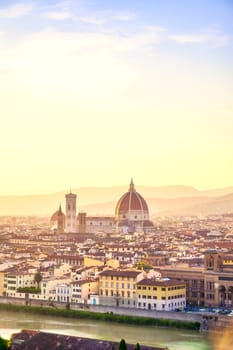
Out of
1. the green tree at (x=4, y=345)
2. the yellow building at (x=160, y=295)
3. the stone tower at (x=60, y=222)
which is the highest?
the stone tower at (x=60, y=222)

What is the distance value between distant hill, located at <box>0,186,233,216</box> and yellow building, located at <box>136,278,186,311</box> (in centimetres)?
1396

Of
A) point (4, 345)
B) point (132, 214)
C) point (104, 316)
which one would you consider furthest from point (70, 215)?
point (4, 345)

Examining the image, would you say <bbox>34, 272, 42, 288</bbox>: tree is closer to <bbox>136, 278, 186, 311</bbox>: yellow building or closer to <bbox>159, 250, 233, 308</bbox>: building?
<bbox>159, 250, 233, 308</bbox>: building

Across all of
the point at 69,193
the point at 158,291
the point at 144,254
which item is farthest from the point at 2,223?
the point at 158,291

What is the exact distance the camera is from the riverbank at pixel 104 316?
771cm

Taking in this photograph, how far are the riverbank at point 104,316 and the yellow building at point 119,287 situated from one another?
1.20 feet

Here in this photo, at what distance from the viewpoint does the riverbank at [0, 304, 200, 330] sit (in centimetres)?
771

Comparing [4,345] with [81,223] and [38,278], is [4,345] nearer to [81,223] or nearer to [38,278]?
[38,278]

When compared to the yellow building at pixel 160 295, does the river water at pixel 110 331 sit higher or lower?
lower

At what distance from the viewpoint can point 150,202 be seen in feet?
138

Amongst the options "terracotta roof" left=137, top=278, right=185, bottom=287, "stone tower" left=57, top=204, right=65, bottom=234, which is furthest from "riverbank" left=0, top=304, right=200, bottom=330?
"stone tower" left=57, top=204, right=65, bottom=234

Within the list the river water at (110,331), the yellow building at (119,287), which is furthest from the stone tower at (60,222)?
the river water at (110,331)

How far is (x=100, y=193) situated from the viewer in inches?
1361

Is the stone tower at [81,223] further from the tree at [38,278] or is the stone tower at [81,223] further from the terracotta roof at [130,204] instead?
the tree at [38,278]
